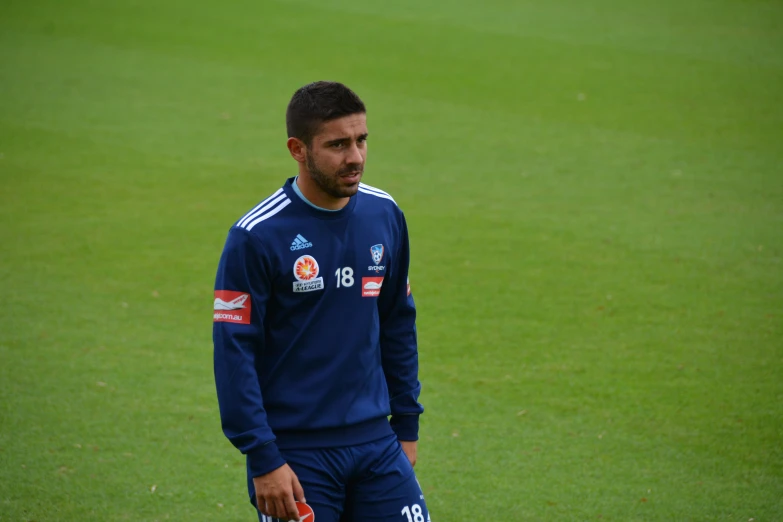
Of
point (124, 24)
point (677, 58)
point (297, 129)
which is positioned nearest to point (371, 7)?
point (124, 24)

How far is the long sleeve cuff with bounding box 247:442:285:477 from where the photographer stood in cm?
307

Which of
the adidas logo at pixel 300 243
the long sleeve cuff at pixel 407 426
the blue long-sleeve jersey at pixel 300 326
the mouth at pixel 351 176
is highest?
the mouth at pixel 351 176

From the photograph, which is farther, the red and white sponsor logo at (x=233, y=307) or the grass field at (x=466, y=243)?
the grass field at (x=466, y=243)

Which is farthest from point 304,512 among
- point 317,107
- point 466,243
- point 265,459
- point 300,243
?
point 466,243

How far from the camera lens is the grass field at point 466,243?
5.44 m

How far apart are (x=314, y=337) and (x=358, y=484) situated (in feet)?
1.81

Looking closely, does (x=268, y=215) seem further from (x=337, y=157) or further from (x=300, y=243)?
(x=337, y=157)

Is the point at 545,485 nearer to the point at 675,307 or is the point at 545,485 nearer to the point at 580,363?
the point at 580,363

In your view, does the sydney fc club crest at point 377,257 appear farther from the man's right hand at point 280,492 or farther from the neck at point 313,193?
the man's right hand at point 280,492

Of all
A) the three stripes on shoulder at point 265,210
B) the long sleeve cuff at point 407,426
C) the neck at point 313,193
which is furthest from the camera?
the long sleeve cuff at point 407,426

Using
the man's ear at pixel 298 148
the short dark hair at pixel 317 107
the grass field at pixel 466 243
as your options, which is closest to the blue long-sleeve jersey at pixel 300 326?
the man's ear at pixel 298 148

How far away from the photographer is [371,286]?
3387 millimetres

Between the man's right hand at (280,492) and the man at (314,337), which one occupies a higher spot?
the man at (314,337)

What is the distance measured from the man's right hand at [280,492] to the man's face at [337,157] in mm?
945
